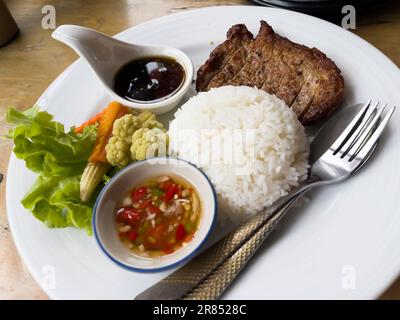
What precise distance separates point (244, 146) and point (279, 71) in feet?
1.91

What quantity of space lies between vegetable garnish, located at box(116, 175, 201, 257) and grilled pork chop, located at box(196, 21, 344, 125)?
738 mm

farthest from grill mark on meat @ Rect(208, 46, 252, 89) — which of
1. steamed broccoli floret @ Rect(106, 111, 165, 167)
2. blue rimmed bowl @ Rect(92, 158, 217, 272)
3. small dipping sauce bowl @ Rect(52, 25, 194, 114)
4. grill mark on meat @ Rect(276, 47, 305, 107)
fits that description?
blue rimmed bowl @ Rect(92, 158, 217, 272)

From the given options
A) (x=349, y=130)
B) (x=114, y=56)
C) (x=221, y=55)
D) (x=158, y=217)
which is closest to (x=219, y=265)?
(x=158, y=217)

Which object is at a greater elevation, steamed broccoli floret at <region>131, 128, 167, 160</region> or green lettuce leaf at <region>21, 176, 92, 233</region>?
steamed broccoli floret at <region>131, 128, 167, 160</region>

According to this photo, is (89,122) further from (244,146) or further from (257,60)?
(257,60)

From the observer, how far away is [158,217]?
181 centimetres

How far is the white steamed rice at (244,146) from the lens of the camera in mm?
1908

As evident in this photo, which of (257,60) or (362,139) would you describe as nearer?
(362,139)

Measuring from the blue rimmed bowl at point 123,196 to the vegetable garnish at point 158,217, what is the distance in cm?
3

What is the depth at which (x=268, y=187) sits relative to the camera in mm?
1892

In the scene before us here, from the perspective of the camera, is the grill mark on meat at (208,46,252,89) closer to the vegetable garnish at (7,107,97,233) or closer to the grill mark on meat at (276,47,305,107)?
the grill mark on meat at (276,47,305,107)

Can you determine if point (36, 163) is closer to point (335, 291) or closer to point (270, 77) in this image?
point (270, 77)

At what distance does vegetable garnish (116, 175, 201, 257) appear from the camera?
176 centimetres

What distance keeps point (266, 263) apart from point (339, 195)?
48 cm
